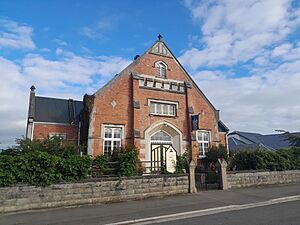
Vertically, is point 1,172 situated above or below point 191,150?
below

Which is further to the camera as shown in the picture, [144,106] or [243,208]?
[144,106]

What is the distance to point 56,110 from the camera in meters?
23.7

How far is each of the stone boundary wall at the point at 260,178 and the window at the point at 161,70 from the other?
9895mm

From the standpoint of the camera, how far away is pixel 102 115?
1903 centimetres

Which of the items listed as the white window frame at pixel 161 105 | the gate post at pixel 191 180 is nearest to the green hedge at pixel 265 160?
the gate post at pixel 191 180

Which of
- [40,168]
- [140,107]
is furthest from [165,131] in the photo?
[40,168]

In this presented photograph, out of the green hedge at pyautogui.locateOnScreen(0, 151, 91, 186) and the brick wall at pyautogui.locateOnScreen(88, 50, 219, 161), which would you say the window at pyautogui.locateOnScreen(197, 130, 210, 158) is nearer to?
the brick wall at pyautogui.locateOnScreen(88, 50, 219, 161)

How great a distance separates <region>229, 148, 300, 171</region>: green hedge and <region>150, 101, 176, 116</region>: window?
5.86 metres

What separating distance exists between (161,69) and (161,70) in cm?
9

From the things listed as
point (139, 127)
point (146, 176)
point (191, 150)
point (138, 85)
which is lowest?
point (146, 176)

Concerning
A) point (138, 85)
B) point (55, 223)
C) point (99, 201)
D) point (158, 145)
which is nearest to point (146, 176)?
point (99, 201)

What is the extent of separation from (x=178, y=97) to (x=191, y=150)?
449cm

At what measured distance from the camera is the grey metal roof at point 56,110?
874 inches

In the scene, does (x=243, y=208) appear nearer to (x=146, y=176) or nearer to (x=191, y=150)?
(x=146, y=176)
